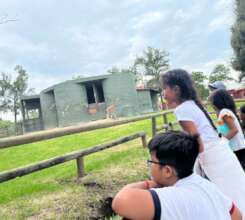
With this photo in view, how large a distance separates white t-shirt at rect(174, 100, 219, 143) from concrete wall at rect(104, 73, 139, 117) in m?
23.0

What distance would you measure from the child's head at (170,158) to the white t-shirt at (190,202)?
0.05 metres

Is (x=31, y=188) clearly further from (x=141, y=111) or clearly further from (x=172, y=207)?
(x=141, y=111)

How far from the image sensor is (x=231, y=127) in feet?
10.2

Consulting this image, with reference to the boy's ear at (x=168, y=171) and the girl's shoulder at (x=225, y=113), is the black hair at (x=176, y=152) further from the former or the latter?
the girl's shoulder at (x=225, y=113)

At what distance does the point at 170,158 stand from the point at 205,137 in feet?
3.42

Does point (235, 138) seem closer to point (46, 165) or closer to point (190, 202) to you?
point (190, 202)

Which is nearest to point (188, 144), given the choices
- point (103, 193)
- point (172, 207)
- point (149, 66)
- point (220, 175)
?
point (172, 207)

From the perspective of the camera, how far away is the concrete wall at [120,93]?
25.7 metres

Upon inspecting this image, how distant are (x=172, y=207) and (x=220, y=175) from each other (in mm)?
1157

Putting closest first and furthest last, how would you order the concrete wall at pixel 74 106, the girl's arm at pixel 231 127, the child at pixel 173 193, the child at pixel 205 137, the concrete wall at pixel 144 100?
the child at pixel 173 193, the child at pixel 205 137, the girl's arm at pixel 231 127, the concrete wall at pixel 74 106, the concrete wall at pixel 144 100

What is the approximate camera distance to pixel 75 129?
14.5ft

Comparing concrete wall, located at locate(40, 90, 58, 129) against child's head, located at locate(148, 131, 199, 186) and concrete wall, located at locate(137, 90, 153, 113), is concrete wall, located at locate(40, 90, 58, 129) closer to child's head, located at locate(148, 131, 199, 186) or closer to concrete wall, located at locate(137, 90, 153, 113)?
concrete wall, located at locate(137, 90, 153, 113)

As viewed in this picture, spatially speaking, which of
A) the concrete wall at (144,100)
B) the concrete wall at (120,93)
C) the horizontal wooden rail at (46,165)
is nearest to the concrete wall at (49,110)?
the concrete wall at (120,93)

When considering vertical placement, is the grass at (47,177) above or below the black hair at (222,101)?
below
